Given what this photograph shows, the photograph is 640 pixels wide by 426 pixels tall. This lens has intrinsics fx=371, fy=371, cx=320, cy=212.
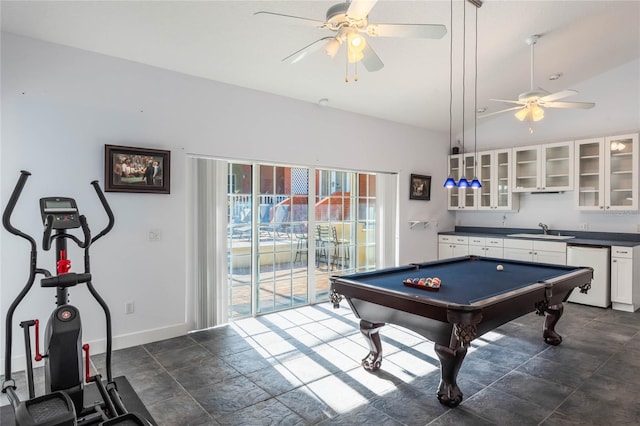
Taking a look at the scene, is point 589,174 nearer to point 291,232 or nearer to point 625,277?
point 625,277

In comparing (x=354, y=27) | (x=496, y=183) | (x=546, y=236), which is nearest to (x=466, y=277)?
(x=354, y=27)

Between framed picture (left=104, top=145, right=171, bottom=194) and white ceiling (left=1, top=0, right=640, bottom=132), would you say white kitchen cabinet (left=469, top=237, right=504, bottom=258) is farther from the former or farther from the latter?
framed picture (left=104, top=145, right=171, bottom=194)

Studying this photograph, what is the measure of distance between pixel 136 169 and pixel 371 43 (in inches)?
106

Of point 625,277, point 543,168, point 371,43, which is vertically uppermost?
point 371,43

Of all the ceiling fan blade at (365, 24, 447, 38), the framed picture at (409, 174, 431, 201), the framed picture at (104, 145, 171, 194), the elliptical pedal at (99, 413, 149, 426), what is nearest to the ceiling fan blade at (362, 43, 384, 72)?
the ceiling fan blade at (365, 24, 447, 38)

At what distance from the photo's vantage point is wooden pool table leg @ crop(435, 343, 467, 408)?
98.2 inches

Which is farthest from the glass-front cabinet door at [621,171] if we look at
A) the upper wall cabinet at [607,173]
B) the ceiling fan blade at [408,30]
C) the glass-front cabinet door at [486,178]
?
the ceiling fan blade at [408,30]

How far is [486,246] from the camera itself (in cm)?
600

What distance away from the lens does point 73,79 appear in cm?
329

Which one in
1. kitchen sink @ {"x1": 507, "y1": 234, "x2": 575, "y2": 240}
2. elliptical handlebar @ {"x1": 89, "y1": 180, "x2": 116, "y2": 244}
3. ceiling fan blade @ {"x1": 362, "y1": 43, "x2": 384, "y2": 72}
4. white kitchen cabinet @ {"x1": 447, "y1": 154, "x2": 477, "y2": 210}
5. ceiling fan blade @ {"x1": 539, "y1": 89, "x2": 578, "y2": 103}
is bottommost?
kitchen sink @ {"x1": 507, "y1": 234, "x2": 575, "y2": 240}

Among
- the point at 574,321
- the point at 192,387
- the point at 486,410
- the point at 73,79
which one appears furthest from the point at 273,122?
the point at 574,321

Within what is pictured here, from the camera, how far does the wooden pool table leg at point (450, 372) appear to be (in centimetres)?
249

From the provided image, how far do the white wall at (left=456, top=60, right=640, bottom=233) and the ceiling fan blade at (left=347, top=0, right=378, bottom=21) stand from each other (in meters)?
4.98

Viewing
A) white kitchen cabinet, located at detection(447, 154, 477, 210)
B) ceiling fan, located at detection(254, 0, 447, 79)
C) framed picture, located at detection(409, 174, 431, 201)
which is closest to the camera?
ceiling fan, located at detection(254, 0, 447, 79)
